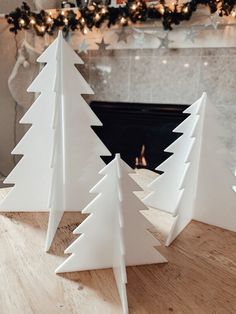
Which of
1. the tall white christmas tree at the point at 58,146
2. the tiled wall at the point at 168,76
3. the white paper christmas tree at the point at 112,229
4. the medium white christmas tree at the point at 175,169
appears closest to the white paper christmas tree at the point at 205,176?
the medium white christmas tree at the point at 175,169

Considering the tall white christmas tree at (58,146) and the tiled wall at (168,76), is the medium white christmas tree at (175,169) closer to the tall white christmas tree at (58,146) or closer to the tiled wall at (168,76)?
the tall white christmas tree at (58,146)

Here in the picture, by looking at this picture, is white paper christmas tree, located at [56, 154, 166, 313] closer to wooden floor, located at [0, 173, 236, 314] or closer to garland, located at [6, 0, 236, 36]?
wooden floor, located at [0, 173, 236, 314]

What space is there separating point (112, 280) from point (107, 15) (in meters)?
1.86

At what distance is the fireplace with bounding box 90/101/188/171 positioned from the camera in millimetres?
2295

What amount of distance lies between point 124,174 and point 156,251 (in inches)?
8.3

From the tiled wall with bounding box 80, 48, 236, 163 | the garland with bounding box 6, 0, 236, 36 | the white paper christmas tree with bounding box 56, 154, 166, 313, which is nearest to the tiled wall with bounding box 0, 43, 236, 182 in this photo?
the tiled wall with bounding box 80, 48, 236, 163

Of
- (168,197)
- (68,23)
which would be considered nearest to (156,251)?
(168,197)

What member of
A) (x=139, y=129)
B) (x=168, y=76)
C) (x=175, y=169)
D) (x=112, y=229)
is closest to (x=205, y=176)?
(x=175, y=169)

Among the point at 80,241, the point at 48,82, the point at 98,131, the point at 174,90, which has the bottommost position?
the point at 98,131

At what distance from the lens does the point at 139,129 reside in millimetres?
2441

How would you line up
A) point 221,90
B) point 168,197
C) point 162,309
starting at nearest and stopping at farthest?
1. point 162,309
2. point 168,197
3. point 221,90

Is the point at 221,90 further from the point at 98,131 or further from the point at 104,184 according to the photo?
the point at 104,184

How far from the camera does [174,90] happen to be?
219cm

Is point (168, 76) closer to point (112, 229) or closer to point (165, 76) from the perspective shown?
point (165, 76)
